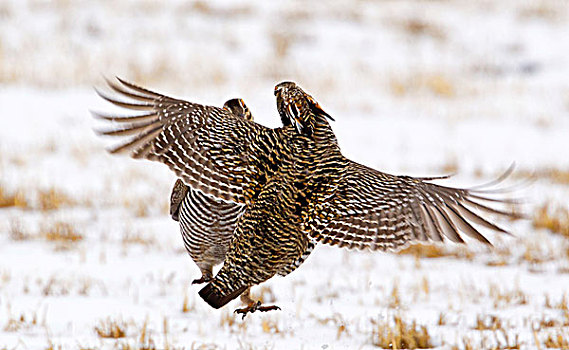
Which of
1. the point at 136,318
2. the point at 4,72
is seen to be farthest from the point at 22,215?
the point at 4,72

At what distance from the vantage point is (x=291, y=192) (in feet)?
14.1

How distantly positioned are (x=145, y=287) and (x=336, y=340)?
1.86 metres

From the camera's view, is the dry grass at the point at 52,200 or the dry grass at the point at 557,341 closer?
the dry grass at the point at 557,341

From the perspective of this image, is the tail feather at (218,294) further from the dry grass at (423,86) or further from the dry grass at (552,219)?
the dry grass at (423,86)

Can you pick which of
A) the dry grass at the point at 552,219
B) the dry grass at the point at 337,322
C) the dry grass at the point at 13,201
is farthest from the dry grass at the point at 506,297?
the dry grass at the point at 13,201

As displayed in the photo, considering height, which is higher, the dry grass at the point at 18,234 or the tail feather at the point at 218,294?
the dry grass at the point at 18,234

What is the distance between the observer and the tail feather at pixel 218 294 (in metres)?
4.48

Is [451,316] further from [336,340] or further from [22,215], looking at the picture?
[22,215]

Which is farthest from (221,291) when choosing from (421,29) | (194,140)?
(421,29)

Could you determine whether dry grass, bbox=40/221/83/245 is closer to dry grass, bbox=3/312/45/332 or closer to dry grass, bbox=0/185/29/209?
dry grass, bbox=0/185/29/209

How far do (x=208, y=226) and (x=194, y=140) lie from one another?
549 mm

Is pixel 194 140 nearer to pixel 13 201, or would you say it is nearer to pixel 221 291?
pixel 221 291

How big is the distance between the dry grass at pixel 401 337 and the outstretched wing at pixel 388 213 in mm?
675

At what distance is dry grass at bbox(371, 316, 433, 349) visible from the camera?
15.7ft
